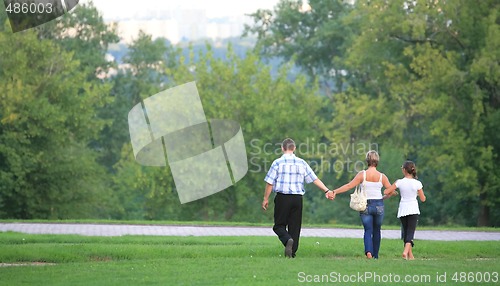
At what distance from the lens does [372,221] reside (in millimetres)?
16094

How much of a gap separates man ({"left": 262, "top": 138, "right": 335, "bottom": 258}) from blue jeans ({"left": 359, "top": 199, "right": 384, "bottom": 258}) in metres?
0.61

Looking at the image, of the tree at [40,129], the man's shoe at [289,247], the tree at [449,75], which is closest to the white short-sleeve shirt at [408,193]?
the man's shoe at [289,247]

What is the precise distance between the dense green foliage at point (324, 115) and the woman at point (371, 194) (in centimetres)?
2358

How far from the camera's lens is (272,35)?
2645 inches

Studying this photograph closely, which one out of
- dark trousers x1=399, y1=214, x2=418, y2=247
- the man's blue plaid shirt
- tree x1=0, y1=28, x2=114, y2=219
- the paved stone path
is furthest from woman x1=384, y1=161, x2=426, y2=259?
tree x1=0, y1=28, x2=114, y2=219

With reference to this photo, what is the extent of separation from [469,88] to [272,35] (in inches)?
1111

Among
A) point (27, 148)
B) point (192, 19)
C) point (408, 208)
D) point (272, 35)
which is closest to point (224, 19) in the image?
point (192, 19)

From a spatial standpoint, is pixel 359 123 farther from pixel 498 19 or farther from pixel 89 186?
pixel 89 186

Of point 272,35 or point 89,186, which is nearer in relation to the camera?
point 89,186

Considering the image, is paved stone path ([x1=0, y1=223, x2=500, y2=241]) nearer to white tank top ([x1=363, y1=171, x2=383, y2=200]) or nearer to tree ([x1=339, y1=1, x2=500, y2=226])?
white tank top ([x1=363, y1=171, x2=383, y2=200])

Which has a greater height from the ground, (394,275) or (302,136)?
(394,275)

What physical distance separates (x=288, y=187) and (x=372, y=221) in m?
1.38

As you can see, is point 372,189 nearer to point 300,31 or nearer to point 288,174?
point 288,174

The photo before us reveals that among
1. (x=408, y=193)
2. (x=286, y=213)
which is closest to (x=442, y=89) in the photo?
(x=408, y=193)
